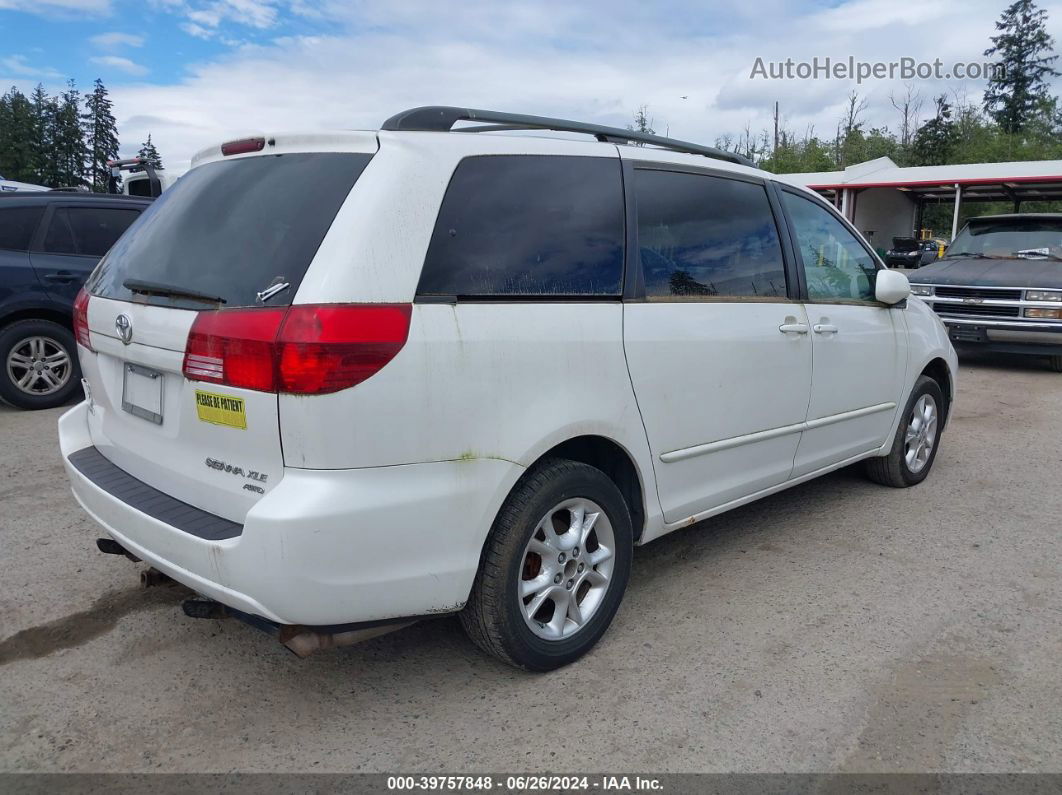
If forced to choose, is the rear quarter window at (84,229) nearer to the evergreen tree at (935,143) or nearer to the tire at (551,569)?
the tire at (551,569)

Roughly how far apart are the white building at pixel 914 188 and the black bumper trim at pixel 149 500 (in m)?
24.1

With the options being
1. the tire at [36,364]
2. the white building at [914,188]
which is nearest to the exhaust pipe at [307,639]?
the tire at [36,364]

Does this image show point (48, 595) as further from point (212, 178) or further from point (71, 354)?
point (71, 354)

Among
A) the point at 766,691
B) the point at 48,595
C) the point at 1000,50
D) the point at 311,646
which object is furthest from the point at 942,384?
the point at 1000,50

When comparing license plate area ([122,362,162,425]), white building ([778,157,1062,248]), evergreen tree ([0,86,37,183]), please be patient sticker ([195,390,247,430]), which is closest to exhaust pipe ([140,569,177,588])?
license plate area ([122,362,162,425])

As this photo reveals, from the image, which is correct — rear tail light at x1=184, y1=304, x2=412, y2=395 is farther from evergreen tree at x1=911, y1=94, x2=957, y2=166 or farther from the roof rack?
evergreen tree at x1=911, y1=94, x2=957, y2=166

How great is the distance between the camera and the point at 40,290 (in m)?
6.88

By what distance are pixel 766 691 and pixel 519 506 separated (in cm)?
108

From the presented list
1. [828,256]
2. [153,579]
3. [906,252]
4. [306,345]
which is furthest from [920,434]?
[906,252]

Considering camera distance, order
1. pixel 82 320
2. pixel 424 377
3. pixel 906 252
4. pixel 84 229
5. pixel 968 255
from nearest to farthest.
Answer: pixel 424 377 < pixel 82 320 < pixel 84 229 < pixel 968 255 < pixel 906 252

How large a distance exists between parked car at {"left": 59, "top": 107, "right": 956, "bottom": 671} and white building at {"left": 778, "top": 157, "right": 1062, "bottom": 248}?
22.7 m

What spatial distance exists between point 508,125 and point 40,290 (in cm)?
549

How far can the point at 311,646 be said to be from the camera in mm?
2404

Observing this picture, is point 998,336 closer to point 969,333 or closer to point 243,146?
point 969,333
